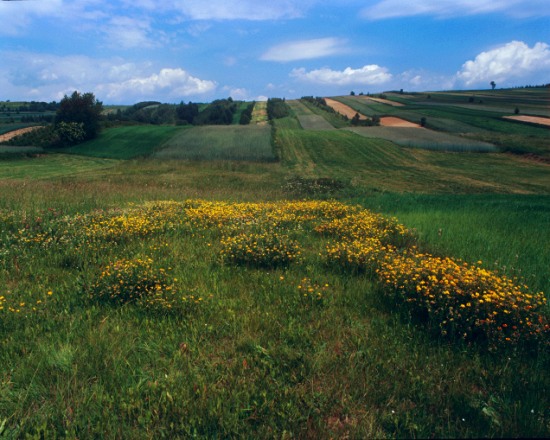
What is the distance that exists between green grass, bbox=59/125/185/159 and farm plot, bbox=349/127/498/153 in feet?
115

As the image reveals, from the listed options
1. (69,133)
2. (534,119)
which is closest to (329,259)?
(69,133)

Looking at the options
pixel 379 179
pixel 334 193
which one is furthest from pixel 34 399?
pixel 379 179

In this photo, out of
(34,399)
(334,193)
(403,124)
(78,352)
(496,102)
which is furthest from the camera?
(496,102)

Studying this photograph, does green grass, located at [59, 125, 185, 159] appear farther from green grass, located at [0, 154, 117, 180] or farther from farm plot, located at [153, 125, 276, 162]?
green grass, located at [0, 154, 117, 180]

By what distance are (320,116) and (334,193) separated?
6874cm

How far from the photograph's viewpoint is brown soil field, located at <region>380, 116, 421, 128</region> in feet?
236

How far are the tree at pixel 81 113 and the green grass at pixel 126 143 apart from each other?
1937mm

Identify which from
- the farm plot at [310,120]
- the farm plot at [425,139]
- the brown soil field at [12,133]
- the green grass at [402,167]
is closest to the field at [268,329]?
the green grass at [402,167]

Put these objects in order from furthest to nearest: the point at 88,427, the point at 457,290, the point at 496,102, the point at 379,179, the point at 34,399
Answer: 1. the point at 496,102
2. the point at 379,179
3. the point at 457,290
4. the point at 34,399
5. the point at 88,427

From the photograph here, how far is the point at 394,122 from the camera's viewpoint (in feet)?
247

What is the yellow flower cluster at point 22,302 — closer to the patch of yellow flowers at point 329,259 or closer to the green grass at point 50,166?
the patch of yellow flowers at point 329,259

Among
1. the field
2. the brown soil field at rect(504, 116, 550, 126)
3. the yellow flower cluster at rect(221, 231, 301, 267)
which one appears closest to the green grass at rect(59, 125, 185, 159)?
the field

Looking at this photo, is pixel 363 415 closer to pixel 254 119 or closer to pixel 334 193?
pixel 334 193

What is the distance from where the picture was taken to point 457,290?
16.8ft
